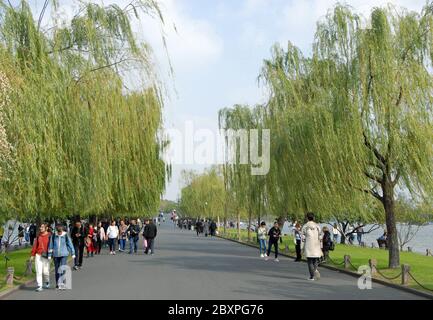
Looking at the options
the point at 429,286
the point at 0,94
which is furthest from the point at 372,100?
the point at 0,94

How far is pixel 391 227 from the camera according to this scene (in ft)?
60.7

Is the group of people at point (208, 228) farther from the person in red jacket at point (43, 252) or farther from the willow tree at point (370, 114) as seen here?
the person in red jacket at point (43, 252)

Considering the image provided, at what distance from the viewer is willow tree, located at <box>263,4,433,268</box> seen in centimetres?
1709

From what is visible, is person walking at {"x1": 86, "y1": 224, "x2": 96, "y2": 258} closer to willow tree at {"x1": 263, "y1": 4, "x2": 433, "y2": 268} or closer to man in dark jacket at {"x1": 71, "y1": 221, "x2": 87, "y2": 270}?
man in dark jacket at {"x1": 71, "y1": 221, "x2": 87, "y2": 270}

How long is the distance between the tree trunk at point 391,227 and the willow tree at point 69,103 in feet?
24.7

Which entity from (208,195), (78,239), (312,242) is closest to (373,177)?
(312,242)

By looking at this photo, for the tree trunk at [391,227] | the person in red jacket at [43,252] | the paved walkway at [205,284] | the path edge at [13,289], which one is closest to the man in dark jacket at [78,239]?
the paved walkway at [205,284]

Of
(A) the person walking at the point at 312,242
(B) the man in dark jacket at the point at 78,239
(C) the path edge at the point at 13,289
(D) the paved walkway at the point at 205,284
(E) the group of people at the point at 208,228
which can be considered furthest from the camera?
(E) the group of people at the point at 208,228

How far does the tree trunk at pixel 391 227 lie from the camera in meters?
18.2

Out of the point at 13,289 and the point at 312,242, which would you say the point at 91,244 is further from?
the point at 312,242

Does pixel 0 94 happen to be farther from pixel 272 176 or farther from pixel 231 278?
pixel 272 176

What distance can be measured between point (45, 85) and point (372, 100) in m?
9.48

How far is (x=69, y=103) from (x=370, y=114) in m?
8.70

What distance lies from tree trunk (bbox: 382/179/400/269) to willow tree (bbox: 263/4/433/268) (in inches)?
1.2
